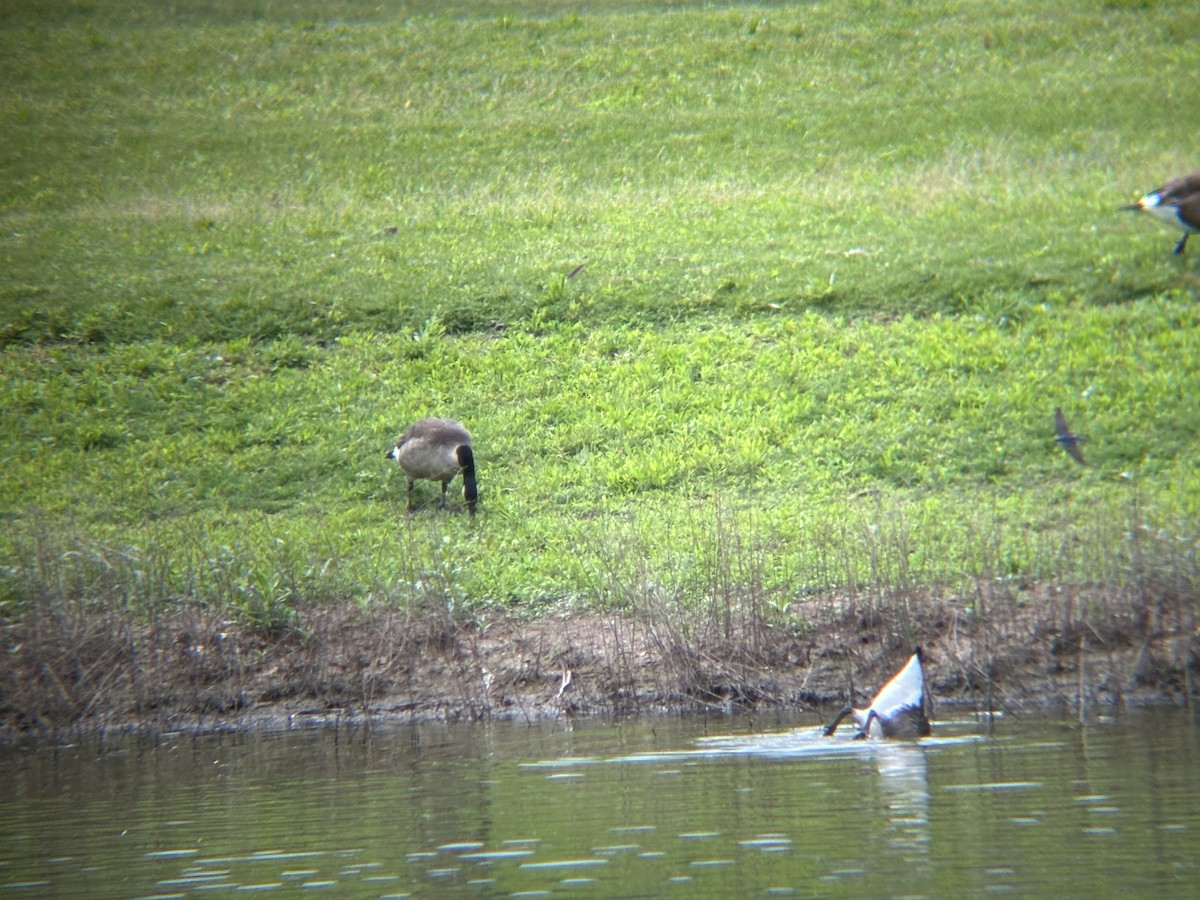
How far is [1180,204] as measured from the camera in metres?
19.0

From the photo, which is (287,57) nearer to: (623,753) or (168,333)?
(168,333)

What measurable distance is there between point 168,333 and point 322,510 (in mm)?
6094

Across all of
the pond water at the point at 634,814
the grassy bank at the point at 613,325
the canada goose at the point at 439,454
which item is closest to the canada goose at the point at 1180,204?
the grassy bank at the point at 613,325

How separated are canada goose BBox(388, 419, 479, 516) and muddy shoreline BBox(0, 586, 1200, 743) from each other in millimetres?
3274

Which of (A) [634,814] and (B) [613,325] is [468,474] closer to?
(B) [613,325]

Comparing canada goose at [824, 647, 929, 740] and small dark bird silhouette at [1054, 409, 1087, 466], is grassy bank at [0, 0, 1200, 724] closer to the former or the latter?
small dark bird silhouette at [1054, 409, 1087, 466]

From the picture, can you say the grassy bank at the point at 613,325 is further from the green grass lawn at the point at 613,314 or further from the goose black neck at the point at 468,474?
the goose black neck at the point at 468,474

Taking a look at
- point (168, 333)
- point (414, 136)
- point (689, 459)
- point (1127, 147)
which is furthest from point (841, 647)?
point (414, 136)

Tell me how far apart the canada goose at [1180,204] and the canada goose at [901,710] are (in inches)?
477

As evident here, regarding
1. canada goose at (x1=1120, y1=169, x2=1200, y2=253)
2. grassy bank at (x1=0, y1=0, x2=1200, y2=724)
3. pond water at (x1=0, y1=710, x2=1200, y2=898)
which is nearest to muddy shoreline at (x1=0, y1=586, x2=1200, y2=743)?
grassy bank at (x1=0, y1=0, x2=1200, y2=724)

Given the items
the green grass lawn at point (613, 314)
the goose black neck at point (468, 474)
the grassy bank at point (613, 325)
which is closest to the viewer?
the grassy bank at point (613, 325)

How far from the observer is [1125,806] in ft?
24.3

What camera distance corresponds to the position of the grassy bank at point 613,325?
12133 millimetres

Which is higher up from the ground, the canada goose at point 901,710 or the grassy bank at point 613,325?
the grassy bank at point 613,325
